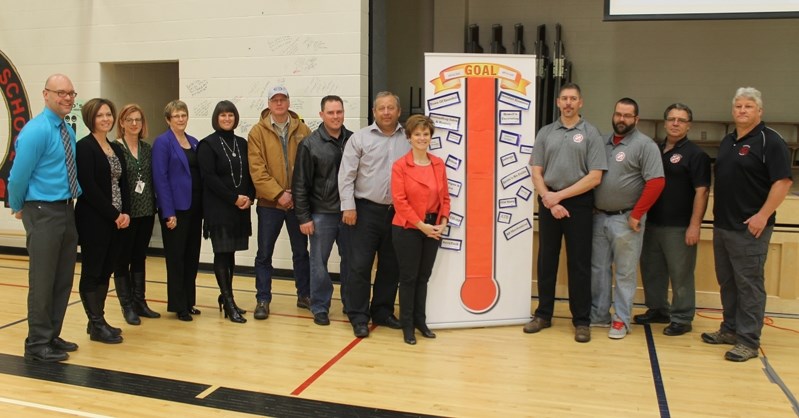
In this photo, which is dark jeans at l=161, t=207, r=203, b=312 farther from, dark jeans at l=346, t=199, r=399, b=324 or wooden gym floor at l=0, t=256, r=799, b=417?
dark jeans at l=346, t=199, r=399, b=324

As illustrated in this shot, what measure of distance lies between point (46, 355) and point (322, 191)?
1.86m

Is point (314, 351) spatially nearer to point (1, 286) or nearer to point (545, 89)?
point (1, 286)

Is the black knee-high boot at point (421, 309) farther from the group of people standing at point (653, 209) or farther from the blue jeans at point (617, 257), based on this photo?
the blue jeans at point (617, 257)

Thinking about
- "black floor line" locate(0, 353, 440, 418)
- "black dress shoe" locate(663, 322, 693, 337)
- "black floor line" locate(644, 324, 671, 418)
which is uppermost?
"black dress shoe" locate(663, 322, 693, 337)

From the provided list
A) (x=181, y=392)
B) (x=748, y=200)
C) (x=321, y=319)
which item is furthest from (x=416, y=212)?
(x=748, y=200)

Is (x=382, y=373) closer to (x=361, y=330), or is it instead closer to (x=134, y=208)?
(x=361, y=330)

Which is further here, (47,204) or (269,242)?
(269,242)

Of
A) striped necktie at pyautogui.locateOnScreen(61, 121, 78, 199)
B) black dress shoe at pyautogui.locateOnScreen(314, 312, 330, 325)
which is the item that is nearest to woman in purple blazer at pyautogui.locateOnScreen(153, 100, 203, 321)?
striped necktie at pyautogui.locateOnScreen(61, 121, 78, 199)

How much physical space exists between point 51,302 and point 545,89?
5558 millimetres

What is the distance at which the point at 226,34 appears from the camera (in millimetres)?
6008

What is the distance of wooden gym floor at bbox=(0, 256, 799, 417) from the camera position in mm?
3107

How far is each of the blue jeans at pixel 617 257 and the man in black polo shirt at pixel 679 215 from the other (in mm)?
205

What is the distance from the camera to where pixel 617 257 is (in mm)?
4305

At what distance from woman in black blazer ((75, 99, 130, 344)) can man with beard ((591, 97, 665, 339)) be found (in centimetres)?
296
